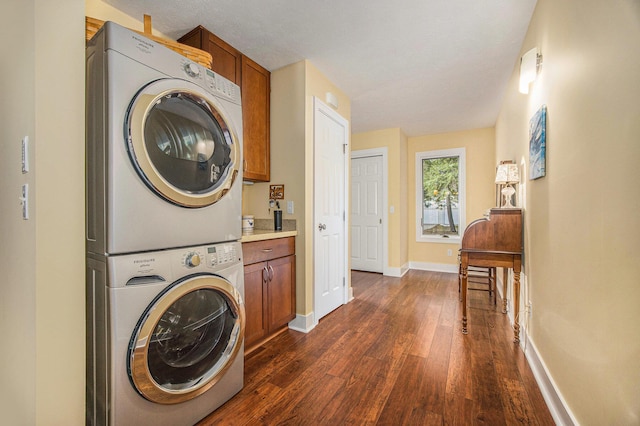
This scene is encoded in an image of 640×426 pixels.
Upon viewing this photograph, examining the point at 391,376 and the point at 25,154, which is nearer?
the point at 25,154

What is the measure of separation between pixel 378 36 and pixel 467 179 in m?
3.54

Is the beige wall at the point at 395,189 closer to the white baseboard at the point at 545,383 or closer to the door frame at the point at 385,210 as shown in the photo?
the door frame at the point at 385,210

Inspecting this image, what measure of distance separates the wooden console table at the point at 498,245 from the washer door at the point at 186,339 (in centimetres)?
201

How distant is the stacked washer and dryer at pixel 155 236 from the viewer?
115cm

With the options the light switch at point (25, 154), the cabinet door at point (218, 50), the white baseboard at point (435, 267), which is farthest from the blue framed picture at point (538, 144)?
the white baseboard at point (435, 267)

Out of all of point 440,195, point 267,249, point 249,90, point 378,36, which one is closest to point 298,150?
point 249,90

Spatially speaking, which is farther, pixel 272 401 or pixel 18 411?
pixel 272 401

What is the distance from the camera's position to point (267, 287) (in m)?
2.33

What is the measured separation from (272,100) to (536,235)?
97.9 inches

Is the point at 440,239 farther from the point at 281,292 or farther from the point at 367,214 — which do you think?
the point at 281,292

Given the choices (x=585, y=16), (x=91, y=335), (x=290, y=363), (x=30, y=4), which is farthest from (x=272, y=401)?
(x=585, y=16)

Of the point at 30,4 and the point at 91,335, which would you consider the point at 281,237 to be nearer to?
the point at 91,335

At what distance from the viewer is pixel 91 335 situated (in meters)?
1.23

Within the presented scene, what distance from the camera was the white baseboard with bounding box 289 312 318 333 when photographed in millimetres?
2607
